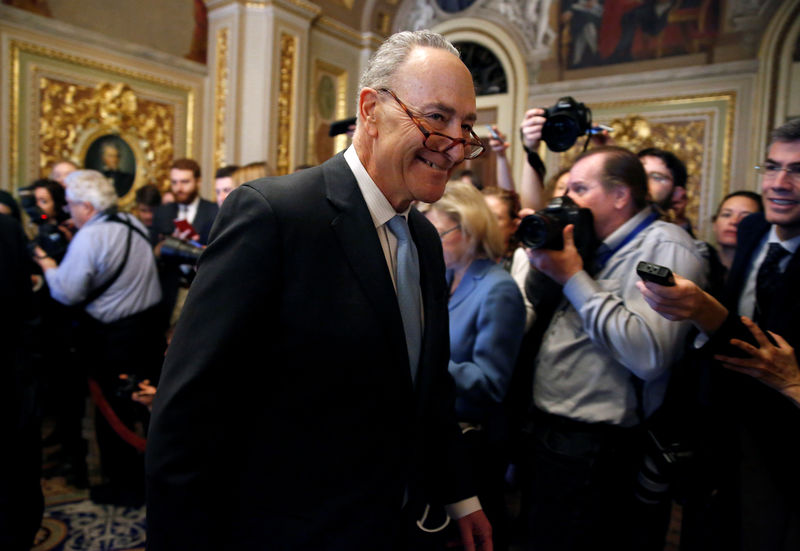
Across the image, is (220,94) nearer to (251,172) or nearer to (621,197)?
(251,172)

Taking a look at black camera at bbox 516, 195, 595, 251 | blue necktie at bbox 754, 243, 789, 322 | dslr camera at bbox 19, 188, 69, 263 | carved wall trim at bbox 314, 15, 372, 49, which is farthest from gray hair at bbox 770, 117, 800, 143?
carved wall trim at bbox 314, 15, 372, 49

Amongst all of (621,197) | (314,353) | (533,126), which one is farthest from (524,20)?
(314,353)

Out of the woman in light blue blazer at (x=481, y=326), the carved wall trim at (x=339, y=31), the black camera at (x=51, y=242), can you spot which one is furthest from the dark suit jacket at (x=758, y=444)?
the carved wall trim at (x=339, y=31)

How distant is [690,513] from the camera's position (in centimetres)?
191

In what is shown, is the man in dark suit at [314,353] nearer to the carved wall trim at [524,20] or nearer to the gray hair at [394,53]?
the gray hair at [394,53]

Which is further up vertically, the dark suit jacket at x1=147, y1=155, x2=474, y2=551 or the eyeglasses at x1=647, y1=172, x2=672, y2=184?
the eyeglasses at x1=647, y1=172, x2=672, y2=184

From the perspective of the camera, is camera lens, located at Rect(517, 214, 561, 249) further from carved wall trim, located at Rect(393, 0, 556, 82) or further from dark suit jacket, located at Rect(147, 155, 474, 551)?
carved wall trim, located at Rect(393, 0, 556, 82)

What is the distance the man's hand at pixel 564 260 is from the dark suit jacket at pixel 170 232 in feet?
8.19

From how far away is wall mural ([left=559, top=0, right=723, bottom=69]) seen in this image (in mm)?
6932

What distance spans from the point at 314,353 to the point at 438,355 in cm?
33

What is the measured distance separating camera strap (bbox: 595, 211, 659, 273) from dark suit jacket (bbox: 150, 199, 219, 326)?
2.56m

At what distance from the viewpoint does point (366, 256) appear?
1117 millimetres

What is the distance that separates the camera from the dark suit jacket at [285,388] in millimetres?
1007

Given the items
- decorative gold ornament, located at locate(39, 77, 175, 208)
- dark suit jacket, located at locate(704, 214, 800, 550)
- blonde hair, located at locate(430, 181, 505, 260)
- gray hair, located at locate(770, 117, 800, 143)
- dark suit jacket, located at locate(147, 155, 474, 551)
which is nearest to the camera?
dark suit jacket, located at locate(147, 155, 474, 551)
